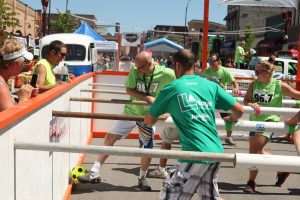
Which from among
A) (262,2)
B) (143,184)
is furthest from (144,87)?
(262,2)

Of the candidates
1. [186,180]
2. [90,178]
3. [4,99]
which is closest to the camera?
[4,99]

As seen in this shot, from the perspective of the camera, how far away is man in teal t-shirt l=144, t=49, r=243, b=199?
3932mm

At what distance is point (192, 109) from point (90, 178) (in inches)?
120

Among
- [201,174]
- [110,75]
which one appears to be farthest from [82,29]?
[201,174]

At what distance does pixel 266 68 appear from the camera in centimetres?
667

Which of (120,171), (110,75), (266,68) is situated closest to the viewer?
(266,68)

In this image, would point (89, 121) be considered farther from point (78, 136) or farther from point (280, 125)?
point (280, 125)

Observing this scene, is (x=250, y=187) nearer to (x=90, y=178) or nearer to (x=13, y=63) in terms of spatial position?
(x=90, y=178)

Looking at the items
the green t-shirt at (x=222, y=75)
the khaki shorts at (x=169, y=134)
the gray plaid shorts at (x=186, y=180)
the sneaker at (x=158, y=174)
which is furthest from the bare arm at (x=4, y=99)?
the green t-shirt at (x=222, y=75)

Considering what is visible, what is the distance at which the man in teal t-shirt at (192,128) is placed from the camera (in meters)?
3.93

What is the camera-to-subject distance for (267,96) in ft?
22.4

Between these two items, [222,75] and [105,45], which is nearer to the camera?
[222,75]

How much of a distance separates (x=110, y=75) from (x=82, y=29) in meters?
19.3

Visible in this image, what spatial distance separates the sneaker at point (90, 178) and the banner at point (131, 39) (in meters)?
19.6
